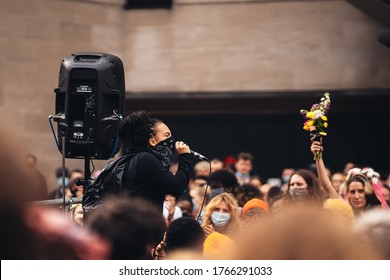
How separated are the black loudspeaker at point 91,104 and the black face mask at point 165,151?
51.8 inches

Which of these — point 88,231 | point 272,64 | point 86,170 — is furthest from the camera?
point 272,64

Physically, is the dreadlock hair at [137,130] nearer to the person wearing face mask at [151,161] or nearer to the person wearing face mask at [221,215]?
the person wearing face mask at [151,161]

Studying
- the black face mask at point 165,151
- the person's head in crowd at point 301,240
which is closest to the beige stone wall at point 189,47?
the black face mask at point 165,151

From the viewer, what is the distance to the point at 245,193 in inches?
387

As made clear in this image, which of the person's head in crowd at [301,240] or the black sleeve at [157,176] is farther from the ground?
the person's head in crowd at [301,240]

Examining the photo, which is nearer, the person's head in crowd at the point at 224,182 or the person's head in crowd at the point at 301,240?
the person's head in crowd at the point at 301,240

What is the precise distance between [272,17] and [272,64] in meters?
0.81

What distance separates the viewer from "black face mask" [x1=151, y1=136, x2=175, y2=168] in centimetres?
650

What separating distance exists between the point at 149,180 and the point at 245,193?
3.61m

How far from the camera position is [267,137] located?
1823cm

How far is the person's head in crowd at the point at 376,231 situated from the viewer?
334cm

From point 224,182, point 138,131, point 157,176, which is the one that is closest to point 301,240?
point 157,176

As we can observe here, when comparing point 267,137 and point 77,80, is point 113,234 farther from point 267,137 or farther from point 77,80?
point 267,137
